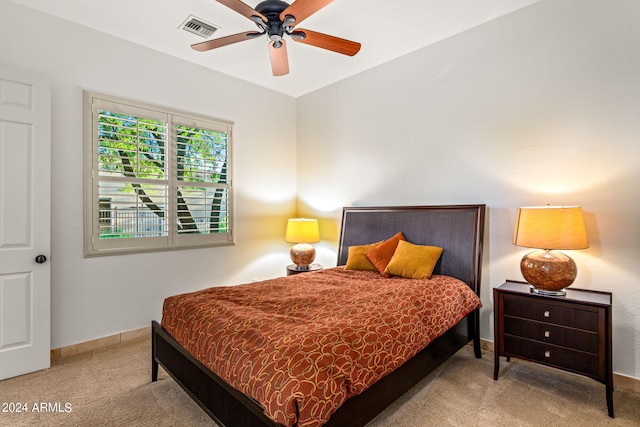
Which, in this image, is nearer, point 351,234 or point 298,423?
point 298,423

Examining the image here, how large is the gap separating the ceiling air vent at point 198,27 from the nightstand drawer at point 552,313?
3.44 meters

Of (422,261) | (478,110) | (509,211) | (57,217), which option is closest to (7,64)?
(57,217)

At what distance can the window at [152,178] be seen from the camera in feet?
10.0

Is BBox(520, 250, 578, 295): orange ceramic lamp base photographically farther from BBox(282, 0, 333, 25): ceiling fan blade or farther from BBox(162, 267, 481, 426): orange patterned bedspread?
BBox(282, 0, 333, 25): ceiling fan blade

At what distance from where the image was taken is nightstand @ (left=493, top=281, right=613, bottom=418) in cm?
206

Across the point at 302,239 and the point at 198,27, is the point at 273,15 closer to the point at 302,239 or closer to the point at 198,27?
the point at 198,27

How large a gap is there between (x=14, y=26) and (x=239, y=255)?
2.97 m

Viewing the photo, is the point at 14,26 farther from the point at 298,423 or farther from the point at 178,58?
the point at 298,423

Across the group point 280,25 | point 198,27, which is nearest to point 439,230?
point 280,25

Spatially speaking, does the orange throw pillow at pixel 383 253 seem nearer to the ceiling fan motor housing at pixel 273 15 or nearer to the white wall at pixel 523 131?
the white wall at pixel 523 131

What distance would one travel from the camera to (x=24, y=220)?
8.40 feet

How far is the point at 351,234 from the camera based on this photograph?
3.88 meters

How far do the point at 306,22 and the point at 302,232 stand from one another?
7.47 ft

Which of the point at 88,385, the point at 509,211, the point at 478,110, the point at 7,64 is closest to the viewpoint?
the point at 88,385
